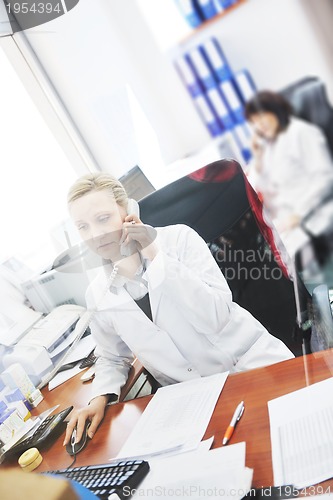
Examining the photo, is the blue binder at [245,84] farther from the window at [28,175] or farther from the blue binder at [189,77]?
the window at [28,175]

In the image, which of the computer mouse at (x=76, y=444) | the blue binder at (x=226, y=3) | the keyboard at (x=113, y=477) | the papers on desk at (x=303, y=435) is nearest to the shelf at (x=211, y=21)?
the blue binder at (x=226, y=3)

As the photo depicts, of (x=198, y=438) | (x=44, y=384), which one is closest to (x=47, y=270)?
(x=44, y=384)

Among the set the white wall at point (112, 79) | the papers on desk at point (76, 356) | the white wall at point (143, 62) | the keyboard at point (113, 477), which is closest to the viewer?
the white wall at point (143, 62)

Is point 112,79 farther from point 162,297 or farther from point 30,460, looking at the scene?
point 30,460

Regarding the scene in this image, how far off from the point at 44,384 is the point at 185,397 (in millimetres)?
509

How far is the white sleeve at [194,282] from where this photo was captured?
975 millimetres

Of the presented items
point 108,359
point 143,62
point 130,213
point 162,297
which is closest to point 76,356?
point 108,359

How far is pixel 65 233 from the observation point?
99 centimetres

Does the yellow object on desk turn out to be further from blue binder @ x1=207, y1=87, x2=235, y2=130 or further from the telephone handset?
blue binder @ x1=207, y1=87, x2=235, y2=130

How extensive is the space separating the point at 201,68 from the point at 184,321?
580mm

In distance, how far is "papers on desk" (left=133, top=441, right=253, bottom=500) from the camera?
0.75 m

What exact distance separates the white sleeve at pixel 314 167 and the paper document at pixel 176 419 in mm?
529

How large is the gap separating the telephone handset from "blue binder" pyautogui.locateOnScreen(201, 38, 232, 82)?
0.39 m

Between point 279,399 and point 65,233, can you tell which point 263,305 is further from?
point 65,233
